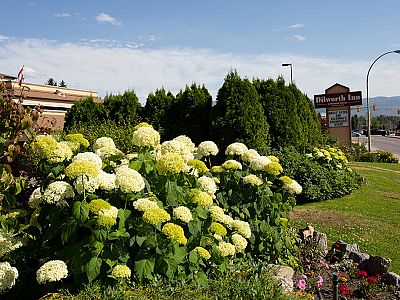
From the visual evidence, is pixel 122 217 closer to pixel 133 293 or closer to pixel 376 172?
pixel 133 293

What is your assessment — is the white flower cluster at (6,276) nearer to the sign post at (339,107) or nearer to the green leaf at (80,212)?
the green leaf at (80,212)

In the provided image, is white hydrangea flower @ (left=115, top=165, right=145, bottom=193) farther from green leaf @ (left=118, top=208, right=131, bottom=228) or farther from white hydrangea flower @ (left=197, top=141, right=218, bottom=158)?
white hydrangea flower @ (left=197, top=141, right=218, bottom=158)

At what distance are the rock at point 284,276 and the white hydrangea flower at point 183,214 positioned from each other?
1.04m

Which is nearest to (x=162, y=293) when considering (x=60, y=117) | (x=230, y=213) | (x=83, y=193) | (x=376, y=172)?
(x=83, y=193)

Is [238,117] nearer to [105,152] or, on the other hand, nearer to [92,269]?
[105,152]

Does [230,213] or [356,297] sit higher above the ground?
[230,213]

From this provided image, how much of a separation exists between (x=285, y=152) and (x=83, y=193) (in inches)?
307

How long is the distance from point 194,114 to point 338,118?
43.1 ft

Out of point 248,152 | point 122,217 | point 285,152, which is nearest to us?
point 122,217

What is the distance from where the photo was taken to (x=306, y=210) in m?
8.94

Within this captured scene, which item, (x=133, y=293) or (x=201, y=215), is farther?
(x=201, y=215)

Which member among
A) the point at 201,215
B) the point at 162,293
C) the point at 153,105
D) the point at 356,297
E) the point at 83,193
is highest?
the point at 153,105

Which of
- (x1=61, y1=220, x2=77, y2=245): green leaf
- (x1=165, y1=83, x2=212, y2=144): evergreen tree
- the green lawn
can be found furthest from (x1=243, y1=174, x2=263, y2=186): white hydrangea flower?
(x1=165, y1=83, x2=212, y2=144): evergreen tree

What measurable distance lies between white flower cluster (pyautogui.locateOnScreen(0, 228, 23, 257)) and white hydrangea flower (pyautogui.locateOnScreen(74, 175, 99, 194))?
2.80ft
